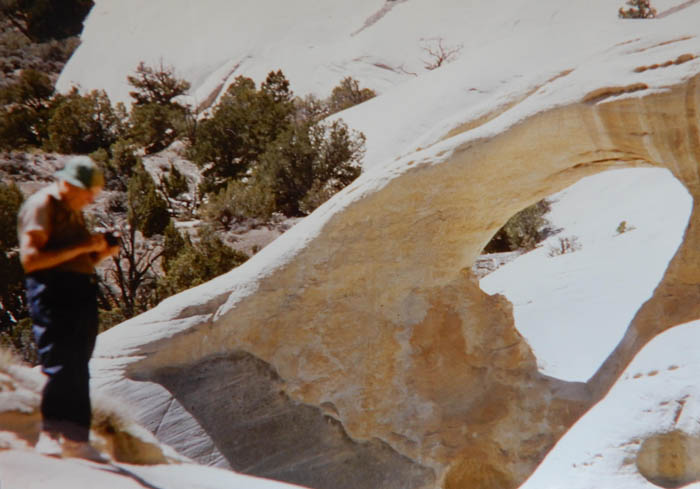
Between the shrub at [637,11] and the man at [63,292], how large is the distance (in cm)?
1495

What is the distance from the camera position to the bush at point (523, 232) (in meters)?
13.7

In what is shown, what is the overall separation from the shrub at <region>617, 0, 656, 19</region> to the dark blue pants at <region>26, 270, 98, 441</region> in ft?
49.4

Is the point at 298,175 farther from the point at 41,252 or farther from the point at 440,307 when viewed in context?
the point at 41,252

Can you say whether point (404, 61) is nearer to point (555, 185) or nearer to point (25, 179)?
point (25, 179)

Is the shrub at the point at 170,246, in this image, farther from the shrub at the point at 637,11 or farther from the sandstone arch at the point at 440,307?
the shrub at the point at 637,11

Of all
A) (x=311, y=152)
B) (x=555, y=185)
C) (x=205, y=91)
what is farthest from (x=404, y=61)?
(x=555, y=185)

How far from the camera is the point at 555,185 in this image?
5012 mm

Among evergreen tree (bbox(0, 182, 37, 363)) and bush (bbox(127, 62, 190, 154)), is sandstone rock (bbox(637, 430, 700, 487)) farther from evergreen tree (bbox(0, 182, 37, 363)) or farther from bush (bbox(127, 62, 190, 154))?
bush (bbox(127, 62, 190, 154))

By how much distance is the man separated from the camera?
6.79 feet

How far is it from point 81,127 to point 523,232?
33.9ft

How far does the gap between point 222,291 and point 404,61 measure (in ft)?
66.6

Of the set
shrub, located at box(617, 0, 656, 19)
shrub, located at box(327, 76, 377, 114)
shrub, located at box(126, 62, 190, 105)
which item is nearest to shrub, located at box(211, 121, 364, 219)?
shrub, located at box(327, 76, 377, 114)

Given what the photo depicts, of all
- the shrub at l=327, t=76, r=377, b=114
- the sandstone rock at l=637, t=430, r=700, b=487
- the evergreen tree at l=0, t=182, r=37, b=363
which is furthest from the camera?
the shrub at l=327, t=76, r=377, b=114

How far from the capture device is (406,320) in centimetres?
492
